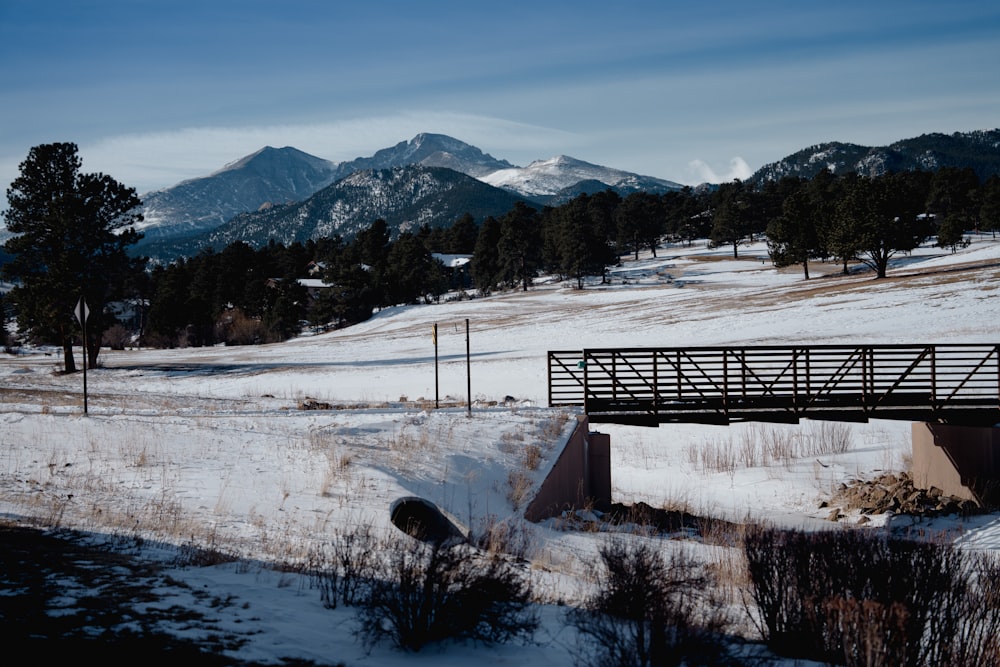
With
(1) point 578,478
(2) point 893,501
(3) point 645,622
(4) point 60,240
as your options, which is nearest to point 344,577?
(3) point 645,622

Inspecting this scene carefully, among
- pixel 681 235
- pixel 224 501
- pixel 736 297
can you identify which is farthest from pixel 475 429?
pixel 681 235

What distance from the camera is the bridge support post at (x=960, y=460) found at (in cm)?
1844

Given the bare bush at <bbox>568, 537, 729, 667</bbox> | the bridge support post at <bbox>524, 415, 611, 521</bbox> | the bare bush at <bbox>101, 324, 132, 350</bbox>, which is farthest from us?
the bare bush at <bbox>101, 324, 132, 350</bbox>

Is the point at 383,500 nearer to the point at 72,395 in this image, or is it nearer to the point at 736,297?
the point at 72,395

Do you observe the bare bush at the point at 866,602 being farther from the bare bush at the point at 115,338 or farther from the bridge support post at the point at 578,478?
the bare bush at the point at 115,338

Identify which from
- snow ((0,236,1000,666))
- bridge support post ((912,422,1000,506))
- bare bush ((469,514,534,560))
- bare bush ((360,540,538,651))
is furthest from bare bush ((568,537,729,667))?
bridge support post ((912,422,1000,506))

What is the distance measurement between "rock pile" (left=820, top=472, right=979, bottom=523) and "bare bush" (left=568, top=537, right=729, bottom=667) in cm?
1117

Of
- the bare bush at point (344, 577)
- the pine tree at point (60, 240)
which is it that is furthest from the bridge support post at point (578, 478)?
the pine tree at point (60, 240)

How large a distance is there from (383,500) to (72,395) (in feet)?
71.1

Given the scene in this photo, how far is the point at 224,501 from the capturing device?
12195 mm

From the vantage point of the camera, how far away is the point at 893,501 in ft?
58.0

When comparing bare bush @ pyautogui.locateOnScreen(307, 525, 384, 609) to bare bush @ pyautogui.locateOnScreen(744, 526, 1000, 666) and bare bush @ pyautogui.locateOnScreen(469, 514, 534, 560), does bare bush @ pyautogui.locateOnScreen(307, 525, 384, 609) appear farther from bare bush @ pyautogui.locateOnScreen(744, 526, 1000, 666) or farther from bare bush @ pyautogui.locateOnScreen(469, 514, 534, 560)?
bare bush @ pyautogui.locateOnScreen(744, 526, 1000, 666)

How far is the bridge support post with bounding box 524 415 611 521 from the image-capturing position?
626 inches

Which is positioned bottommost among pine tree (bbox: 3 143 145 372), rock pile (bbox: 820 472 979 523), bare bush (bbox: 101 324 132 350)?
rock pile (bbox: 820 472 979 523)
